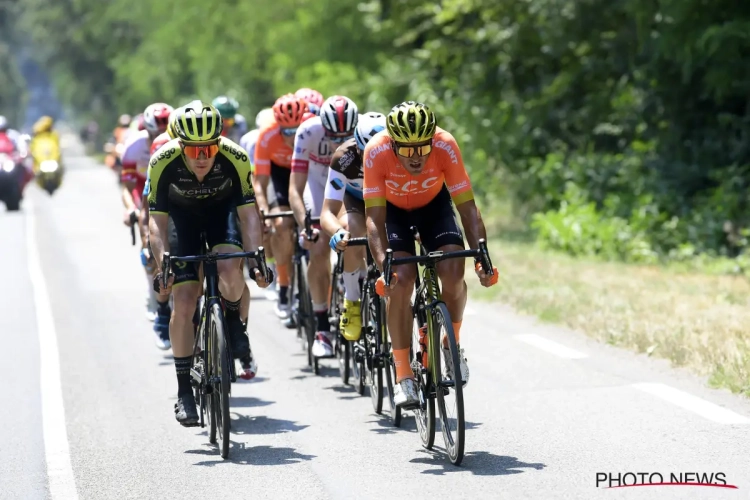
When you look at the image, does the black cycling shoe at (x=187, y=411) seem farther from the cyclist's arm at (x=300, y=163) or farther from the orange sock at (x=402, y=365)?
the cyclist's arm at (x=300, y=163)

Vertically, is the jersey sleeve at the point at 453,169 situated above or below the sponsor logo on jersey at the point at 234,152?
below

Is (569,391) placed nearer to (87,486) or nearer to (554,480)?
(554,480)

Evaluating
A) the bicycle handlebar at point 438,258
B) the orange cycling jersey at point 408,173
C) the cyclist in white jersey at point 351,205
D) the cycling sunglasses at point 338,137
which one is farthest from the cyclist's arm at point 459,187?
the cycling sunglasses at point 338,137

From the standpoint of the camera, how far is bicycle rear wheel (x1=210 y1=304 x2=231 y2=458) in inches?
288

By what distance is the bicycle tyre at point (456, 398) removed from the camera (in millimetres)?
6836

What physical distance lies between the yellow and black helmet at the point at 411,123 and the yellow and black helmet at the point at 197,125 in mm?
1053

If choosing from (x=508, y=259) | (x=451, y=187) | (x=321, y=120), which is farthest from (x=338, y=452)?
(x=508, y=259)

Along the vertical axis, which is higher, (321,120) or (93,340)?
(321,120)

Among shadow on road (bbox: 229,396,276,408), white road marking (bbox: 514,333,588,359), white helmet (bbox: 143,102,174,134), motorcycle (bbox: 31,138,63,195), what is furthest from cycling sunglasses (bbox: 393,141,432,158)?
motorcycle (bbox: 31,138,63,195)

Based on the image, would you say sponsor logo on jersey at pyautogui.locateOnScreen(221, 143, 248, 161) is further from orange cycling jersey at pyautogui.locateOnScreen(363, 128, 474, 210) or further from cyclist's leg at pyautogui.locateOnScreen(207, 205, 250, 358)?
orange cycling jersey at pyautogui.locateOnScreen(363, 128, 474, 210)

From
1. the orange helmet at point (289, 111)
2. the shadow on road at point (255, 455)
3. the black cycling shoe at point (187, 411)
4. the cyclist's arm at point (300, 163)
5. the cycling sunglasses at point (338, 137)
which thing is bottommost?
the shadow on road at point (255, 455)

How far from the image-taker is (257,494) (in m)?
6.61

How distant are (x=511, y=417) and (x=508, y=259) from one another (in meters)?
8.65

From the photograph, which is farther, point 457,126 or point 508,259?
point 457,126
